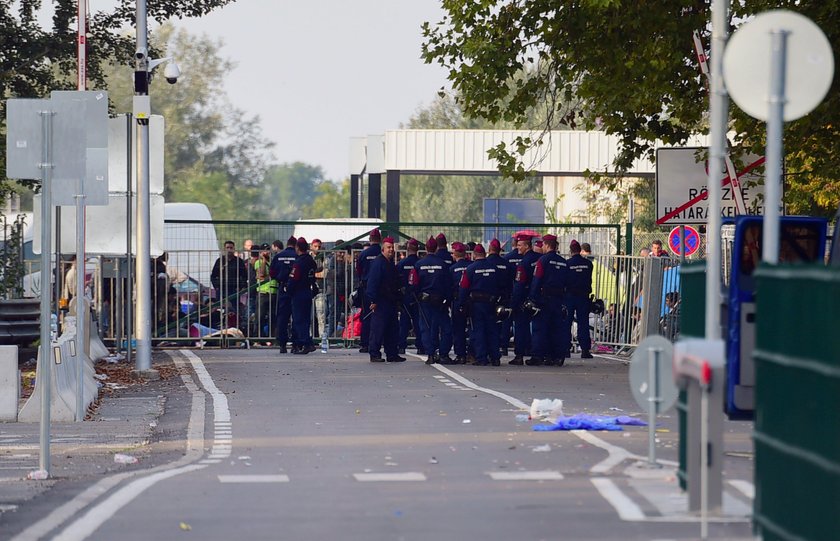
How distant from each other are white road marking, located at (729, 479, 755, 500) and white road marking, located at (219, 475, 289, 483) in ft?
9.33

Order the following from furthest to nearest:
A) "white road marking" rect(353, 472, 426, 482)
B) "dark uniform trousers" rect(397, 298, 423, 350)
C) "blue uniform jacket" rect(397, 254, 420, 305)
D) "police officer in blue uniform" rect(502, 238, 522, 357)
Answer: "dark uniform trousers" rect(397, 298, 423, 350), "blue uniform jacket" rect(397, 254, 420, 305), "police officer in blue uniform" rect(502, 238, 522, 357), "white road marking" rect(353, 472, 426, 482)

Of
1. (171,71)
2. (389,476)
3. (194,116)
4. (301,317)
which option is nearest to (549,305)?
(301,317)

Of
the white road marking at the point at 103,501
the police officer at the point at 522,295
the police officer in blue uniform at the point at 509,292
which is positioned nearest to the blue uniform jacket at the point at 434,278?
the police officer in blue uniform at the point at 509,292

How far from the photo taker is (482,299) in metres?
23.9

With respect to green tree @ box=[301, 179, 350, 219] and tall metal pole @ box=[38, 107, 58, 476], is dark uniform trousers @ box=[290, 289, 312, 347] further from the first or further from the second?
green tree @ box=[301, 179, 350, 219]

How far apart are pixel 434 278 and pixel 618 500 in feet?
47.9

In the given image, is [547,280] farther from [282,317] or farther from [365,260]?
[282,317]

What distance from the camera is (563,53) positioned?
2367 cm

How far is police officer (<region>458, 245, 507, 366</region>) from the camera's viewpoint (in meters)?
24.0

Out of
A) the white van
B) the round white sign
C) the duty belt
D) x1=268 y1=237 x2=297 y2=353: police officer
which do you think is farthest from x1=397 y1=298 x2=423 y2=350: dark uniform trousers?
the round white sign

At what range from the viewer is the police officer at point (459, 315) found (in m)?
24.5

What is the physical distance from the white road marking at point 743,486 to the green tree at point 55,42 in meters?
18.3

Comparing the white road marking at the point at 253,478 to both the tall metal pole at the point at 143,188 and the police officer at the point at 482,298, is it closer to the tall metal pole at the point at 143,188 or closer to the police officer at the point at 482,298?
the tall metal pole at the point at 143,188

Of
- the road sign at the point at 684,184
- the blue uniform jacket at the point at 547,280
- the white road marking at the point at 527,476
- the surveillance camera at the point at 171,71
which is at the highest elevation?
the surveillance camera at the point at 171,71
